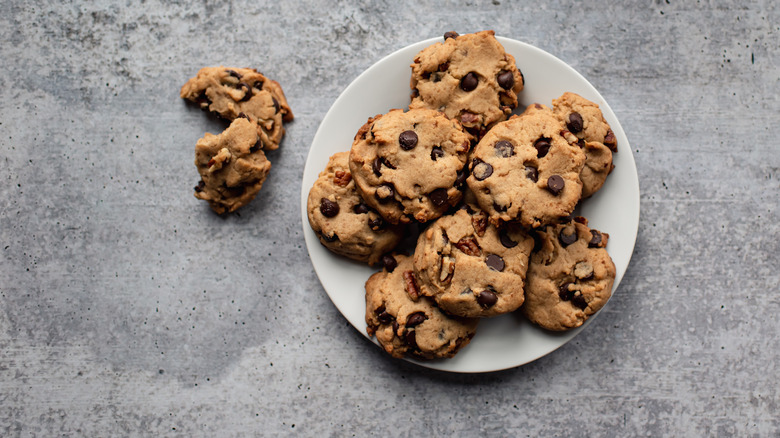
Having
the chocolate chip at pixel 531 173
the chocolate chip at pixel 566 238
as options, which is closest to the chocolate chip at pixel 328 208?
the chocolate chip at pixel 531 173

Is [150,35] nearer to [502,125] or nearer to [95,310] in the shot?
[95,310]

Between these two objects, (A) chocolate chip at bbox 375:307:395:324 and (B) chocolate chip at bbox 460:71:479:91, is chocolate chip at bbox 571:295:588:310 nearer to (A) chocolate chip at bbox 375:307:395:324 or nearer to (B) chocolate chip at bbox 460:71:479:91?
(A) chocolate chip at bbox 375:307:395:324

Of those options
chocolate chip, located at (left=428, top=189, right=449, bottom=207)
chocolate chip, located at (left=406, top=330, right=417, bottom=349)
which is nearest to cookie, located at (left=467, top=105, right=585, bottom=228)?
chocolate chip, located at (left=428, top=189, right=449, bottom=207)

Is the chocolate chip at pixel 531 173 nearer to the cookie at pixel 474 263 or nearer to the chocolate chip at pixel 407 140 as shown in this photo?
the cookie at pixel 474 263

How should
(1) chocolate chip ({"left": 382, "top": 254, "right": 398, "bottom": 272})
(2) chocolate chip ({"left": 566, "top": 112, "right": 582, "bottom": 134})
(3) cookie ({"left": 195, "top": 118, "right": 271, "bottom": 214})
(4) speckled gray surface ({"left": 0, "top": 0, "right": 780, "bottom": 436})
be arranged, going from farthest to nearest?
1. (4) speckled gray surface ({"left": 0, "top": 0, "right": 780, "bottom": 436})
2. (3) cookie ({"left": 195, "top": 118, "right": 271, "bottom": 214})
3. (1) chocolate chip ({"left": 382, "top": 254, "right": 398, "bottom": 272})
4. (2) chocolate chip ({"left": 566, "top": 112, "right": 582, "bottom": 134})

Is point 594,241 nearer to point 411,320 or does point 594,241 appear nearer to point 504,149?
point 504,149

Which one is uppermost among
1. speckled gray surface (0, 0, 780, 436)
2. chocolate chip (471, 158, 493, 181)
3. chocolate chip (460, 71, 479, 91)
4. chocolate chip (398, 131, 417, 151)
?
chocolate chip (460, 71, 479, 91)
